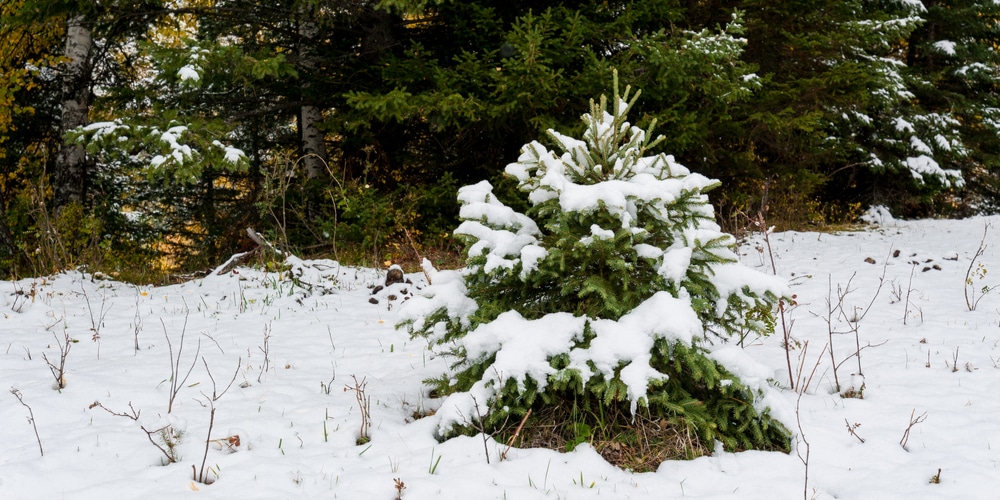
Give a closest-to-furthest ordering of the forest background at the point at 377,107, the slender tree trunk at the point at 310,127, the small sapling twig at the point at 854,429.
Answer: the small sapling twig at the point at 854,429 → the forest background at the point at 377,107 → the slender tree trunk at the point at 310,127

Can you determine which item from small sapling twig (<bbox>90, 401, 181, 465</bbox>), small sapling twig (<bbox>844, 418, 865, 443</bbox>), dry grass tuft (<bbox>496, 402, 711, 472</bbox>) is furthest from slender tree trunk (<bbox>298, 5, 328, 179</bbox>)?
small sapling twig (<bbox>844, 418, 865, 443</bbox>)

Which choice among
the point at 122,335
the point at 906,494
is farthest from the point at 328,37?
the point at 906,494

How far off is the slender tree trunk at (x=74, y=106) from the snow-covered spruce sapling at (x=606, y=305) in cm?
878

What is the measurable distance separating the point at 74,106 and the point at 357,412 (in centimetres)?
870

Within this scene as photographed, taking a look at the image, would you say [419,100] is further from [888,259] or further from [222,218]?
[888,259]

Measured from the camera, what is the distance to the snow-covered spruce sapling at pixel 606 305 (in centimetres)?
286

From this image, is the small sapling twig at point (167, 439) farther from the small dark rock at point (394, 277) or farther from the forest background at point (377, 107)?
the forest background at point (377, 107)

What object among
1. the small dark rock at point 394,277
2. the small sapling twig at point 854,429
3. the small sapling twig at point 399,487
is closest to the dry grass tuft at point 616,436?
the small sapling twig at point 399,487

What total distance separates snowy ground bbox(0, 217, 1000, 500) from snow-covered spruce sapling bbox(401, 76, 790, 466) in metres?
0.24

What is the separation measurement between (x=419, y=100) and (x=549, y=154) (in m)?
4.71

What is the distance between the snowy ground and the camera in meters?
2.60

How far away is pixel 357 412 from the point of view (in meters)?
3.47

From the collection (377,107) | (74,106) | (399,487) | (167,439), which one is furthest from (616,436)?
(74,106)

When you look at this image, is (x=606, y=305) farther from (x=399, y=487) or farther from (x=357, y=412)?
(x=357, y=412)
